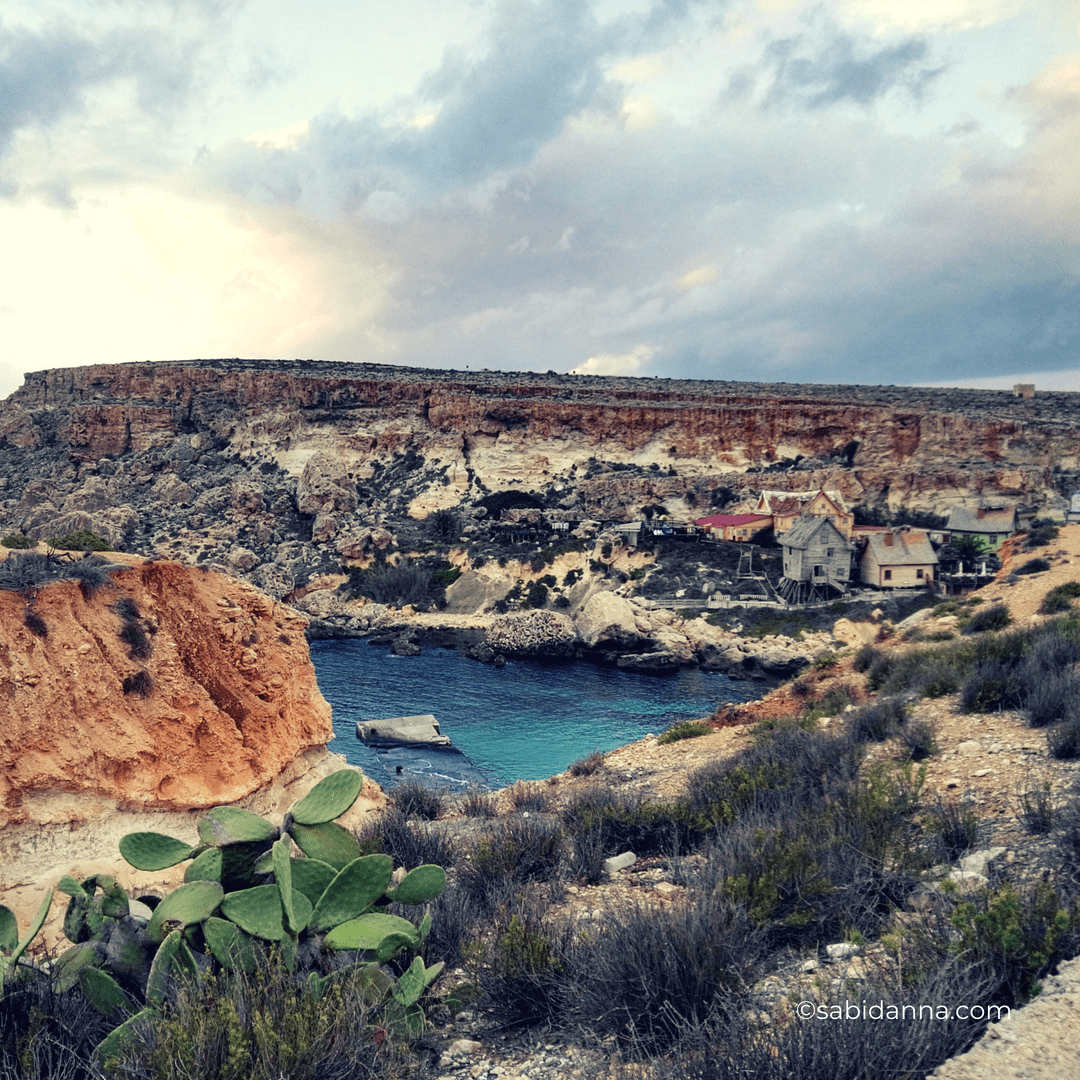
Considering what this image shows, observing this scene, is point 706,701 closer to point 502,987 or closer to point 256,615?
point 256,615

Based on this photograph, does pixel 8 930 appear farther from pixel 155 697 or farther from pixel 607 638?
pixel 607 638

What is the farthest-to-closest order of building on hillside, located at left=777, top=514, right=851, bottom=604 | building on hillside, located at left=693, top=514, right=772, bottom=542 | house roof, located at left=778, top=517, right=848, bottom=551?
building on hillside, located at left=693, top=514, right=772, bottom=542, house roof, located at left=778, top=517, right=848, bottom=551, building on hillside, located at left=777, top=514, right=851, bottom=604

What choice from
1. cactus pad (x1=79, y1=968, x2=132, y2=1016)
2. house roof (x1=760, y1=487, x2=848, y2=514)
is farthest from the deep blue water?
house roof (x1=760, y1=487, x2=848, y2=514)

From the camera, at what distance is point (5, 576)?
693 cm

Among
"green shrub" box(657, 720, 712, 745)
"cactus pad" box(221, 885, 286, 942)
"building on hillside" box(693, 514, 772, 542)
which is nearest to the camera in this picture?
"cactus pad" box(221, 885, 286, 942)

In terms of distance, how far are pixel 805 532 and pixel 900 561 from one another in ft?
17.9

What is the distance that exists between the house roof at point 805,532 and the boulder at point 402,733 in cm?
2587

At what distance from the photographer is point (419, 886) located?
13.3 ft

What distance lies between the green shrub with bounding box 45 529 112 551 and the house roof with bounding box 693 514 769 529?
42726 millimetres

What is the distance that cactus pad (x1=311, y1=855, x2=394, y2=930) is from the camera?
3.61 m

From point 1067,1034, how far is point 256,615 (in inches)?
350

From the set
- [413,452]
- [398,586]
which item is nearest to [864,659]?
[398,586]

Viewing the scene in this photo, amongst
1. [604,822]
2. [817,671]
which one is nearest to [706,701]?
[817,671]

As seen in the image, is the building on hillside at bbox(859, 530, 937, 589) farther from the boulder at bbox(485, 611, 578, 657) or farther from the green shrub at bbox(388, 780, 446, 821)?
the green shrub at bbox(388, 780, 446, 821)
